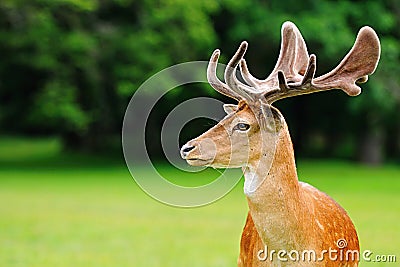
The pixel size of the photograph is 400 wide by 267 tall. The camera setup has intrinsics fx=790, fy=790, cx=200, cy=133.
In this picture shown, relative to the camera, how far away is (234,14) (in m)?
24.4

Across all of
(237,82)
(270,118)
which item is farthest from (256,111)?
(237,82)

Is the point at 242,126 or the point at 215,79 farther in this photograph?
the point at 215,79

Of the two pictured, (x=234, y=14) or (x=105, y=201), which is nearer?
(x=105, y=201)

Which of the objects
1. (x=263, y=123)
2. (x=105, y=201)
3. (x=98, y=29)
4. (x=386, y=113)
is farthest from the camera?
(x=386, y=113)

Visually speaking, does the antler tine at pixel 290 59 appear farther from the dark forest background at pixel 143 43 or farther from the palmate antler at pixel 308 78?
the dark forest background at pixel 143 43

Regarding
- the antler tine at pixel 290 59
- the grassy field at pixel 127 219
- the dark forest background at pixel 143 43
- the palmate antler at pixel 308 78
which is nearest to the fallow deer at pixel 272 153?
the palmate antler at pixel 308 78

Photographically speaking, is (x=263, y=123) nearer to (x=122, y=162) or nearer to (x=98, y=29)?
(x=98, y=29)

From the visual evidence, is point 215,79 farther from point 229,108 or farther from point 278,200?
point 278,200

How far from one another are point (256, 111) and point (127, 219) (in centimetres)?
961

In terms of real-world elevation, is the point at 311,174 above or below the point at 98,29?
below

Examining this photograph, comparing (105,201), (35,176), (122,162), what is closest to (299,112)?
(122,162)

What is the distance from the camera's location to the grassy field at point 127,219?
33.3ft

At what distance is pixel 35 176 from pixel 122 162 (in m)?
4.72

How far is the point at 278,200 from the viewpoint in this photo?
4438mm
